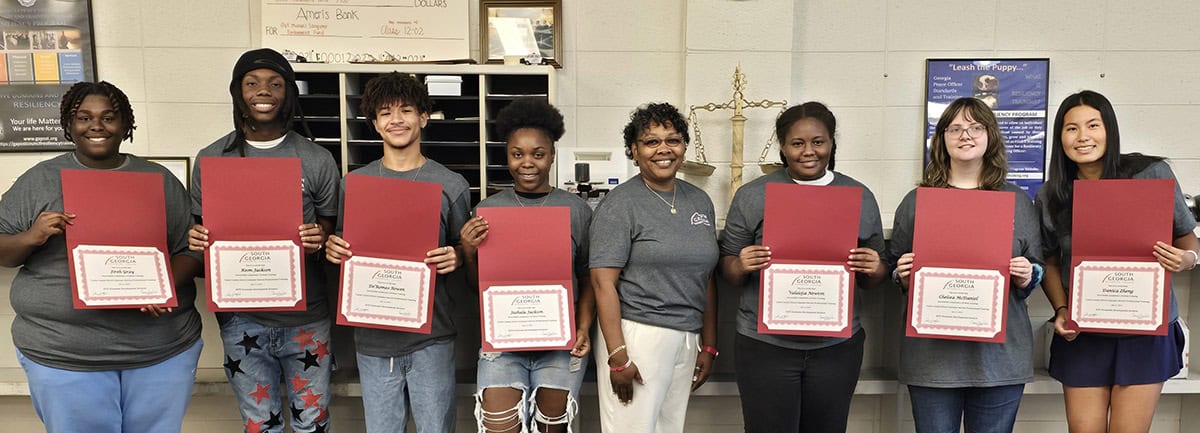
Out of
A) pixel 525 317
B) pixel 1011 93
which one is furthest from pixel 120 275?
pixel 1011 93

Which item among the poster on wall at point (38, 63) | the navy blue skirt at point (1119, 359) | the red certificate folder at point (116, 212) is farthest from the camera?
the poster on wall at point (38, 63)

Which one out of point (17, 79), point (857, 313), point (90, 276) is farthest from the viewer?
point (17, 79)

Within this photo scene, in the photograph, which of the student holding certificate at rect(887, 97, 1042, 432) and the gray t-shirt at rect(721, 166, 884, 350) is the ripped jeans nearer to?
the gray t-shirt at rect(721, 166, 884, 350)

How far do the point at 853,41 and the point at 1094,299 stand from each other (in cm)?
165

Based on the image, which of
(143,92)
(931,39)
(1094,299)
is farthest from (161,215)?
(931,39)

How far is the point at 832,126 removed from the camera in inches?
75.5

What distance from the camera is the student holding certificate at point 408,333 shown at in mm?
1938

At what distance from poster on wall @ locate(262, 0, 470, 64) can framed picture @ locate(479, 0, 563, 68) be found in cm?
14

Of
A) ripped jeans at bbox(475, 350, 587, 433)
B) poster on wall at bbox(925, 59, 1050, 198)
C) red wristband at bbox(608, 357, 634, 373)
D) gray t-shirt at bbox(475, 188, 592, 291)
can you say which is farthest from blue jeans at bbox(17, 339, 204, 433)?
poster on wall at bbox(925, 59, 1050, 198)

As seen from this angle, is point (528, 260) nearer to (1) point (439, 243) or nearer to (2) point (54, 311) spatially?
(1) point (439, 243)

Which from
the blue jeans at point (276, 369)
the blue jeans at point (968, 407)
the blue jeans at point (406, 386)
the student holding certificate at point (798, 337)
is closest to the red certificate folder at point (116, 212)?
the blue jeans at point (276, 369)

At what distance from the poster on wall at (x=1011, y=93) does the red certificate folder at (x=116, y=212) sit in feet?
10.5

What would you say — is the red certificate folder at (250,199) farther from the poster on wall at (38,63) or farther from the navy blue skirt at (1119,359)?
the navy blue skirt at (1119,359)

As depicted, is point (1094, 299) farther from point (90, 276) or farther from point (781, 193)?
point (90, 276)
